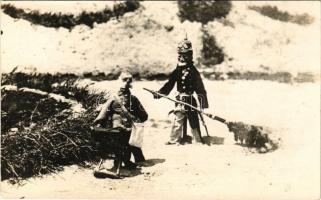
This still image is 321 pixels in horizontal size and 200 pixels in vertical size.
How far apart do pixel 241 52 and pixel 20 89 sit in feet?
24.1

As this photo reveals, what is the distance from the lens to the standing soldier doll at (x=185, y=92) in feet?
29.4

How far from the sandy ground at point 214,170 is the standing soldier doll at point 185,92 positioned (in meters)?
0.25

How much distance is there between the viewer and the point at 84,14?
51.3 ft

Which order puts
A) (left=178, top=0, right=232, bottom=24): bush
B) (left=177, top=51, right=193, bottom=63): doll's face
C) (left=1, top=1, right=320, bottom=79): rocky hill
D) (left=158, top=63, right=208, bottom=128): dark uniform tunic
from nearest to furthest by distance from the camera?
1. (left=177, top=51, right=193, bottom=63): doll's face
2. (left=158, top=63, right=208, bottom=128): dark uniform tunic
3. (left=1, top=1, right=320, bottom=79): rocky hill
4. (left=178, top=0, right=232, bottom=24): bush

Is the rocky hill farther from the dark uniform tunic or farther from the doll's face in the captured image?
the doll's face

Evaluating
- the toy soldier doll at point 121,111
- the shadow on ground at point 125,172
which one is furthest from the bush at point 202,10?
the toy soldier doll at point 121,111

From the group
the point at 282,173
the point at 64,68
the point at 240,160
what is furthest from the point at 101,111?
the point at 64,68

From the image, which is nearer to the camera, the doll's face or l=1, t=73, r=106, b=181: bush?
l=1, t=73, r=106, b=181: bush

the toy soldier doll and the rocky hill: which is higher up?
the rocky hill

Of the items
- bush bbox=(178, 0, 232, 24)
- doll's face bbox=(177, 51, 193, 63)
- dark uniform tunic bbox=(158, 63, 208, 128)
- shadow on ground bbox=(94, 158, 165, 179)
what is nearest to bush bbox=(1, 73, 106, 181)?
shadow on ground bbox=(94, 158, 165, 179)

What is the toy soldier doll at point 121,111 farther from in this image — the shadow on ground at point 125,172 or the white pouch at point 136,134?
the shadow on ground at point 125,172

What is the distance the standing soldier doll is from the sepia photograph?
0.06 feet

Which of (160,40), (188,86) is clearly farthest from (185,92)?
(160,40)

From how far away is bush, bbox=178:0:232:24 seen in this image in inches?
639
